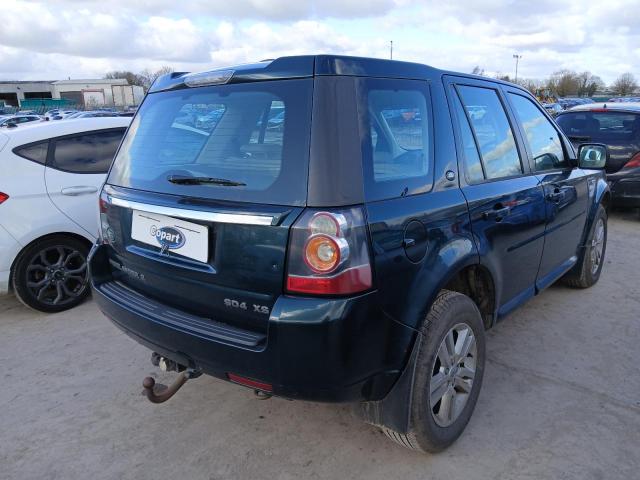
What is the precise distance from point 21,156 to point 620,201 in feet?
24.0

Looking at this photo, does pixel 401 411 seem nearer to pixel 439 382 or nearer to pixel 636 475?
pixel 439 382

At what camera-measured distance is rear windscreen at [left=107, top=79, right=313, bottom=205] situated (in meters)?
2.03

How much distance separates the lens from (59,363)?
3537mm

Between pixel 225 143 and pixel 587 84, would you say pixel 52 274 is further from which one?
pixel 587 84

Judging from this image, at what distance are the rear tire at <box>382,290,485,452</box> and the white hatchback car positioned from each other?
3.31 meters

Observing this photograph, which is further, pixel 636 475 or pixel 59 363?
pixel 59 363

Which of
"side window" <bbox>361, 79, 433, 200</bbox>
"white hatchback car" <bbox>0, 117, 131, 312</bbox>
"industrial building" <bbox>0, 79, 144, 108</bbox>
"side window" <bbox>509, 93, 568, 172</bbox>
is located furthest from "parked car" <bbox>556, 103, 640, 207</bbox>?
"industrial building" <bbox>0, 79, 144, 108</bbox>

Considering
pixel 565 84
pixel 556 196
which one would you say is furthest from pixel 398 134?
pixel 565 84

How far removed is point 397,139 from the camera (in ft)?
7.47

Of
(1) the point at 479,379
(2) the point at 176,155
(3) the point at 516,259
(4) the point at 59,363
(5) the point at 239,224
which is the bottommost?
(4) the point at 59,363

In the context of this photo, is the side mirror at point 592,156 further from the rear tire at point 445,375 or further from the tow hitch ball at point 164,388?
the tow hitch ball at point 164,388

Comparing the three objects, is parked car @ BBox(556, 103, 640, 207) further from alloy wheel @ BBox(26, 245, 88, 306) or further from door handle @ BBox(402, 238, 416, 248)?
alloy wheel @ BBox(26, 245, 88, 306)

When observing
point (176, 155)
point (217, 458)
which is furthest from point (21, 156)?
point (217, 458)

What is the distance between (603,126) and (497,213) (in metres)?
5.89
